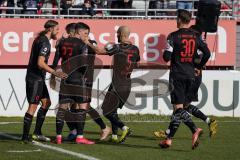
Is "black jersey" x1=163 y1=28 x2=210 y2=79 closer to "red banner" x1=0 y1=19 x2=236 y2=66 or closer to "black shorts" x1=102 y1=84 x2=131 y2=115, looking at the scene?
"black shorts" x1=102 y1=84 x2=131 y2=115

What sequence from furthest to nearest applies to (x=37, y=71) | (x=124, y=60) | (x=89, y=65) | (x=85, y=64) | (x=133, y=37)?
1. (x=133, y=37)
2. (x=89, y=65)
3. (x=124, y=60)
4. (x=85, y=64)
5. (x=37, y=71)

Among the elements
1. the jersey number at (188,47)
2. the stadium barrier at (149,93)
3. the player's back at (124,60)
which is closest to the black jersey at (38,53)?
the player's back at (124,60)

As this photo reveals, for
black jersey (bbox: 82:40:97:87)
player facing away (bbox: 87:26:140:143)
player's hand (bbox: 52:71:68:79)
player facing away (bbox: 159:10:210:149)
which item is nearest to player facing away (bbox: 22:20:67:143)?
player's hand (bbox: 52:71:68:79)

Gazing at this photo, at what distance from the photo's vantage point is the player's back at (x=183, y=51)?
1254 cm

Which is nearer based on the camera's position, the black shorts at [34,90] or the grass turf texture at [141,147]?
the grass turf texture at [141,147]

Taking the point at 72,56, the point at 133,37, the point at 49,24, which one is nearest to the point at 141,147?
the point at 72,56

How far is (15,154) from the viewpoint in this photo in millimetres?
11656

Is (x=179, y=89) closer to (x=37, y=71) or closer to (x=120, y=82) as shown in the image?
(x=120, y=82)

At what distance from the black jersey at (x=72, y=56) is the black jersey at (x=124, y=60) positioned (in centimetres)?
59

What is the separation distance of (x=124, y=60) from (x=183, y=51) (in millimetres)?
1514

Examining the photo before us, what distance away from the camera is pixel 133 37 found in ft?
76.4

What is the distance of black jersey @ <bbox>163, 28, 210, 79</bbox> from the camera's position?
1254 centimetres

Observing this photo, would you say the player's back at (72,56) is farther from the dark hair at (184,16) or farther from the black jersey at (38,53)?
the dark hair at (184,16)

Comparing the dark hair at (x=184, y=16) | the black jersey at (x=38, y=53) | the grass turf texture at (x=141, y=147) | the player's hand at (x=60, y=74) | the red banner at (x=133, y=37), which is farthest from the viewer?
the red banner at (x=133, y=37)
